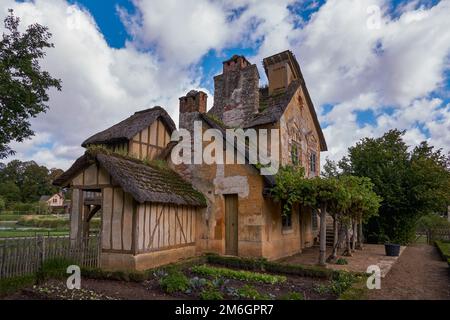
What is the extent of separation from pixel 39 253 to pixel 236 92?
11402 mm

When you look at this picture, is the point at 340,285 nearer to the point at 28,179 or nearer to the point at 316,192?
the point at 316,192

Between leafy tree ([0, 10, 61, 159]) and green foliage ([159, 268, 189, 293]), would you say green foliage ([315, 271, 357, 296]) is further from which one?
leafy tree ([0, 10, 61, 159])

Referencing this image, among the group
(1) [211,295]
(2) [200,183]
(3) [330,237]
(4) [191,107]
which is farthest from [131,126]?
(3) [330,237]

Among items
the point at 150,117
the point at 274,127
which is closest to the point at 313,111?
the point at 274,127

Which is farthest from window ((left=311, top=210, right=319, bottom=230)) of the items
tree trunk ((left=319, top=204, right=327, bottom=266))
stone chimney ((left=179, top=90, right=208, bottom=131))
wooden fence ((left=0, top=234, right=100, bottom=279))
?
wooden fence ((left=0, top=234, right=100, bottom=279))

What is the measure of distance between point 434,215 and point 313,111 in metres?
16.3

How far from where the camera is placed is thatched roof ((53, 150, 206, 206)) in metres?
9.21

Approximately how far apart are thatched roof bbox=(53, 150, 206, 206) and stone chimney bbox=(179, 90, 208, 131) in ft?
Result: 7.29

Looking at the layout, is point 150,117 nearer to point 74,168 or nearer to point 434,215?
point 74,168

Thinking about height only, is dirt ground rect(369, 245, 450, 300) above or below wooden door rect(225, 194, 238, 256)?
below

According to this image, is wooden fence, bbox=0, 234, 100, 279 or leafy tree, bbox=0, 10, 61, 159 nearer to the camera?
wooden fence, bbox=0, 234, 100, 279

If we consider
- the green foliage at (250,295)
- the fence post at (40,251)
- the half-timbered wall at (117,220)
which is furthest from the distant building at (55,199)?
the green foliage at (250,295)
